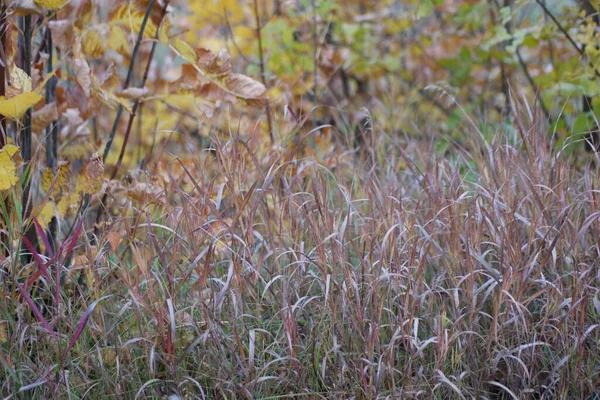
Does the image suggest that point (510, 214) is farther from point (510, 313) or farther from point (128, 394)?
point (128, 394)

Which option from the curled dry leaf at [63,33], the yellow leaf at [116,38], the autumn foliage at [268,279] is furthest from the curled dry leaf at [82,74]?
the yellow leaf at [116,38]

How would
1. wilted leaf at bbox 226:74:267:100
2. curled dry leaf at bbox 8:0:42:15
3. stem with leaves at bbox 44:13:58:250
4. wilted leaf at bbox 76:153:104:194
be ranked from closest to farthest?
curled dry leaf at bbox 8:0:42:15
wilted leaf at bbox 76:153:104:194
wilted leaf at bbox 226:74:267:100
stem with leaves at bbox 44:13:58:250

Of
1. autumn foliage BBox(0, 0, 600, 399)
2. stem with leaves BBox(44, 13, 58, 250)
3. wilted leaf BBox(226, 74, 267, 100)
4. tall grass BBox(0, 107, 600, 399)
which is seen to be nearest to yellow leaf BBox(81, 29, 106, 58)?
autumn foliage BBox(0, 0, 600, 399)

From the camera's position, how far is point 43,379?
186 cm

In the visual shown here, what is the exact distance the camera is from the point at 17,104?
2.00 metres

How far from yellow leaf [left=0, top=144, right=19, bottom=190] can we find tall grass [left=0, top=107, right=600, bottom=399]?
214 mm

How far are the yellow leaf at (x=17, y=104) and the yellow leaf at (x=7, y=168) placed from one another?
0.13 m

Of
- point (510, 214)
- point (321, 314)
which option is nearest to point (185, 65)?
point (321, 314)

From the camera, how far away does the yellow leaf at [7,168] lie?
6.38 feet

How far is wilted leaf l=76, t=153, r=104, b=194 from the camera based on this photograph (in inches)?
87.6

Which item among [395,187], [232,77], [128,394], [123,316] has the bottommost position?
[128,394]

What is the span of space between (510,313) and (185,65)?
4.55 ft

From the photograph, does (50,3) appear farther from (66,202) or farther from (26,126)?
(66,202)

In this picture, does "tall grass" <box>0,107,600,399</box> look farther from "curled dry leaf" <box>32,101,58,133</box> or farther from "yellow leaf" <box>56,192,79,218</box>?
"curled dry leaf" <box>32,101,58,133</box>
